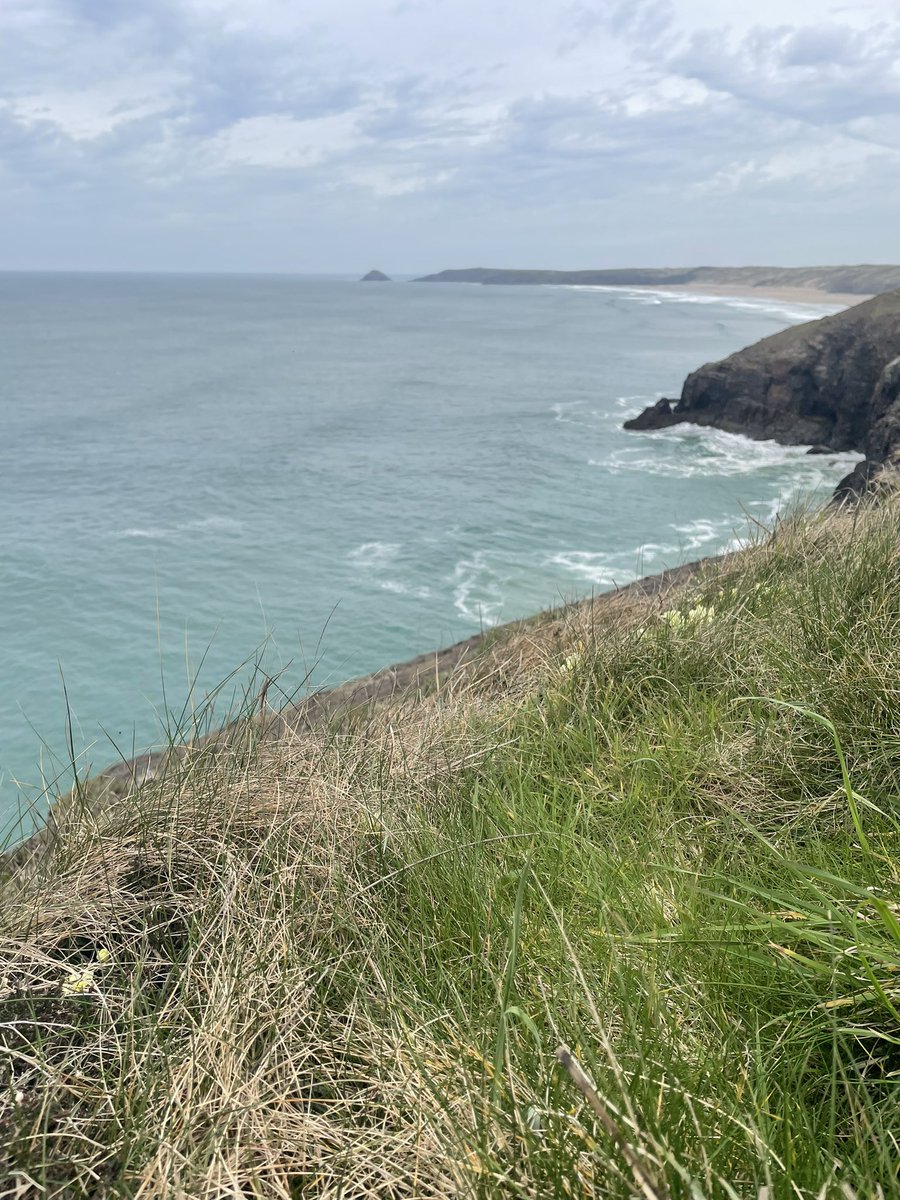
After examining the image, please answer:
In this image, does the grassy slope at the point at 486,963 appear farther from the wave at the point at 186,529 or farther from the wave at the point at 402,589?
the wave at the point at 186,529

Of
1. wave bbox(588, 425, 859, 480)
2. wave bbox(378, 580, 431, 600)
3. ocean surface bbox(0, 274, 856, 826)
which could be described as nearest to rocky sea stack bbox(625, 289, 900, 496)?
wave bbox(588, 425, 859, 480)

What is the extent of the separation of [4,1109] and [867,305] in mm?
49268

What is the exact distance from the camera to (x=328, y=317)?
425 feet

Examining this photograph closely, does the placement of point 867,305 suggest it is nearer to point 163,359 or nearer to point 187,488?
point 187,488

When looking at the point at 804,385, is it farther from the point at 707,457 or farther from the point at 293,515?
the point at 293,515

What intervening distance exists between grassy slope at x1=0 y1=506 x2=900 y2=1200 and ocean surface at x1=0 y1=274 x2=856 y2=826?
68 cm

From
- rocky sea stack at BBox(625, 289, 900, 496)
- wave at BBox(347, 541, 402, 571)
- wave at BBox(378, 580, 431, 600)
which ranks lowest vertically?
wave at BBox(378, 580, 431, 600)

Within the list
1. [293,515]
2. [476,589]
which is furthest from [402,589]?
[293,515]

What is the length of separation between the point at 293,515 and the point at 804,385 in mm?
26968

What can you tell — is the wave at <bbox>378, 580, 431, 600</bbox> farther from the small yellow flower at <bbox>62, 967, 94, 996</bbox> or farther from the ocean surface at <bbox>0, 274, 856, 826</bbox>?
the small yellow flower at <bbox>62, 967, 94, 996</bbox>

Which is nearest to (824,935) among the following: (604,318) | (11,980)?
(11,980)

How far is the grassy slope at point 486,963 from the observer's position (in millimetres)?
1696

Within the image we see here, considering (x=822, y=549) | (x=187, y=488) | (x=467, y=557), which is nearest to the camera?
(x=822, y=549)

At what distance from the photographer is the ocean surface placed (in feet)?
56.4
